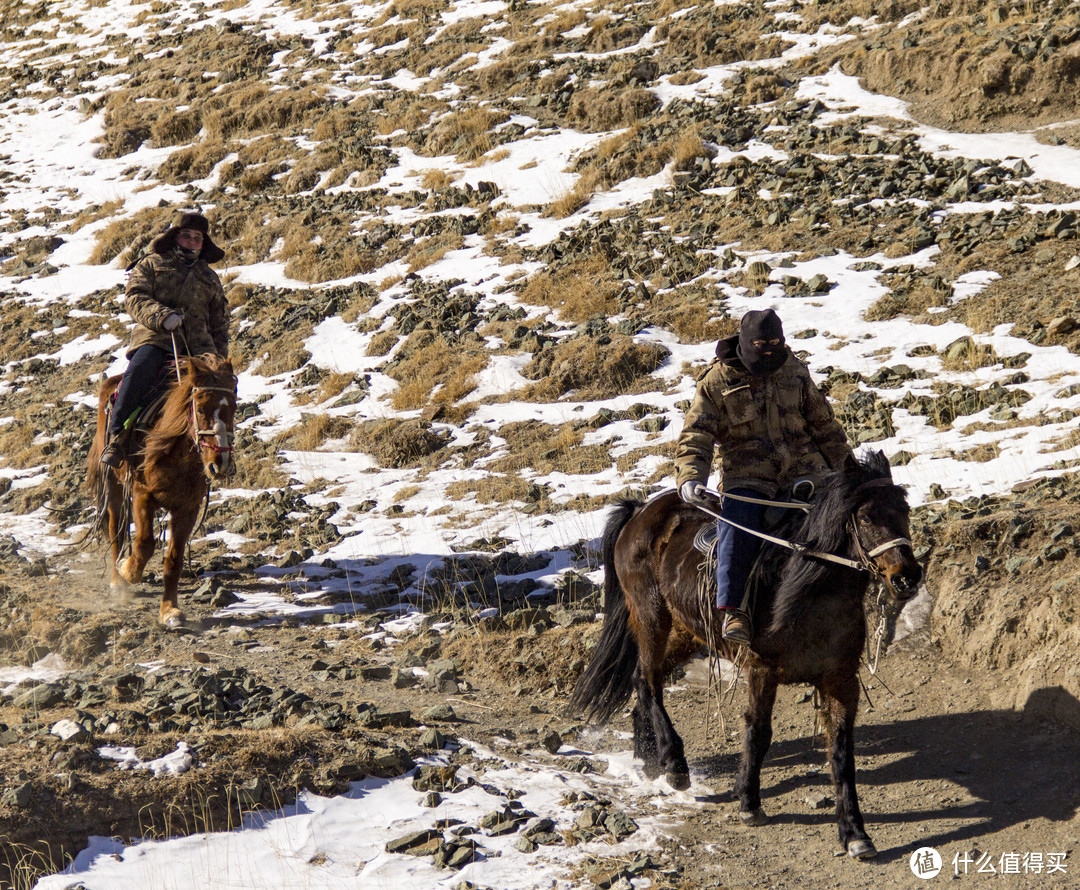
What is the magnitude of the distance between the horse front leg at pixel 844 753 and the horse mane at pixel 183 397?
6.22m

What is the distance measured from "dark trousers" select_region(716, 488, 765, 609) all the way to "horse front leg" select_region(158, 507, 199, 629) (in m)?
5.68

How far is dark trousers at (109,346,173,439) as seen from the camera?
30.7 ft

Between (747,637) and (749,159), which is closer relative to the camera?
(747,637)

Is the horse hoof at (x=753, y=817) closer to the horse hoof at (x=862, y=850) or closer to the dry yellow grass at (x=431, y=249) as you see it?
the horse hoof at (x=862, y=850)

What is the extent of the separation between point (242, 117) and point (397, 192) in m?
7.23

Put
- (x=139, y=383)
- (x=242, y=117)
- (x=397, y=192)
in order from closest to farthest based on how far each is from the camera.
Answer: (x=139, y=383) → (x=397, y=192) → (x=242, y=117)

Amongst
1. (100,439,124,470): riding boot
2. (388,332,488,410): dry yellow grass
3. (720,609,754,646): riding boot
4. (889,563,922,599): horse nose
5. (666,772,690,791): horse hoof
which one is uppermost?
(889,563,922,599): horse nose

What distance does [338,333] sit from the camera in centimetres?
1542

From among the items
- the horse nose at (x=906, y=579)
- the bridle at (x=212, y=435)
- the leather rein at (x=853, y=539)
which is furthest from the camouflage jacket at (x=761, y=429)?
the bridle at (x=212, y=435)

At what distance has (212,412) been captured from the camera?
8.63 m

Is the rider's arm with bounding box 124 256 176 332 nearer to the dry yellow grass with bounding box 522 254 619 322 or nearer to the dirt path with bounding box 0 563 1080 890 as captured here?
the dirt path with bounding box 0 563 1080 890

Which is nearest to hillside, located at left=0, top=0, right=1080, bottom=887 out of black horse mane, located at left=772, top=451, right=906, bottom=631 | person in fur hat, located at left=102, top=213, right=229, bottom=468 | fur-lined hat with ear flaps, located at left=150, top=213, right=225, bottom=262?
black horse mane, located at left=772, top=451, right=906, bottom=631

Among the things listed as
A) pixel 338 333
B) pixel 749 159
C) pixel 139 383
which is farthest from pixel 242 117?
pixel 139 383

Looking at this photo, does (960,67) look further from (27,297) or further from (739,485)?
(27,297)
